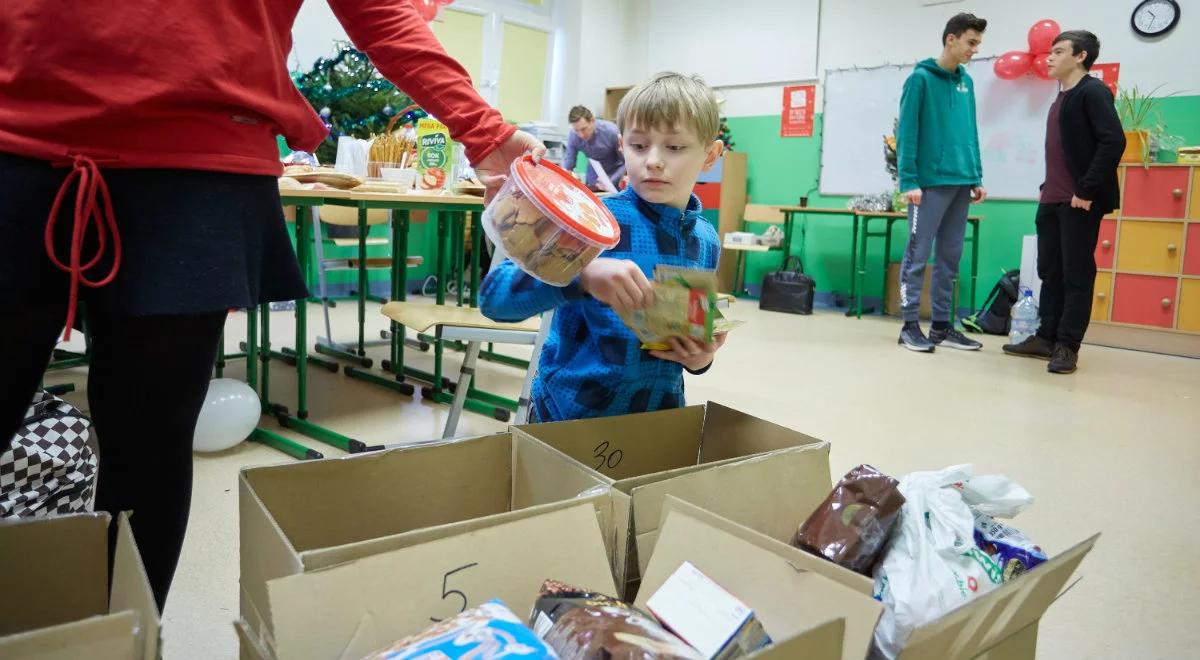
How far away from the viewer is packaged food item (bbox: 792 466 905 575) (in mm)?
917

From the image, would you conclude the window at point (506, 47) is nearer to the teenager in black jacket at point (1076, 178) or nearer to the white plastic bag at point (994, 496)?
the teenager in black jacket at point (1076, 178)

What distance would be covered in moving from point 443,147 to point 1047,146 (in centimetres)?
299

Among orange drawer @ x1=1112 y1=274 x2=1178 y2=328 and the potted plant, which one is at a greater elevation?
the potted plant

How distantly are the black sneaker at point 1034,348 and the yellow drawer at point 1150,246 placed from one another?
774 millimetres

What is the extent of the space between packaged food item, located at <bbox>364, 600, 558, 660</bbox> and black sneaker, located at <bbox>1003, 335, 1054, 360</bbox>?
4.37 metres

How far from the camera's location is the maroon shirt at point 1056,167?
3.93 metres

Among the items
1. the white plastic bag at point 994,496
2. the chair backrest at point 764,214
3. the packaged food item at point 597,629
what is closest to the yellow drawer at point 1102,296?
the chair backrest at point 764,214

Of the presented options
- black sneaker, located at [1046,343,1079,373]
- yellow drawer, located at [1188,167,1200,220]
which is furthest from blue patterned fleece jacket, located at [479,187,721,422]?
yellow drawer, located at [1188,167,1200,220]

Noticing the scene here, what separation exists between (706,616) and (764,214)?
19.7ft

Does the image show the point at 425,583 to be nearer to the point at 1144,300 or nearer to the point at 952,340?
the point at 952,340

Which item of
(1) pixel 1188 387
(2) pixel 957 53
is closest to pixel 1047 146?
(2) pixel 957 53

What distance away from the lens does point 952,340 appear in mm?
4664

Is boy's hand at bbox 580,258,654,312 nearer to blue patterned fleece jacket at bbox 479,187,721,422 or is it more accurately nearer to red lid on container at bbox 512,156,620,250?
red lid on container at bbox 512,156,620,250

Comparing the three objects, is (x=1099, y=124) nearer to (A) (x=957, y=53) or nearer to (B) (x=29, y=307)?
(A) (x=957, y=53)
